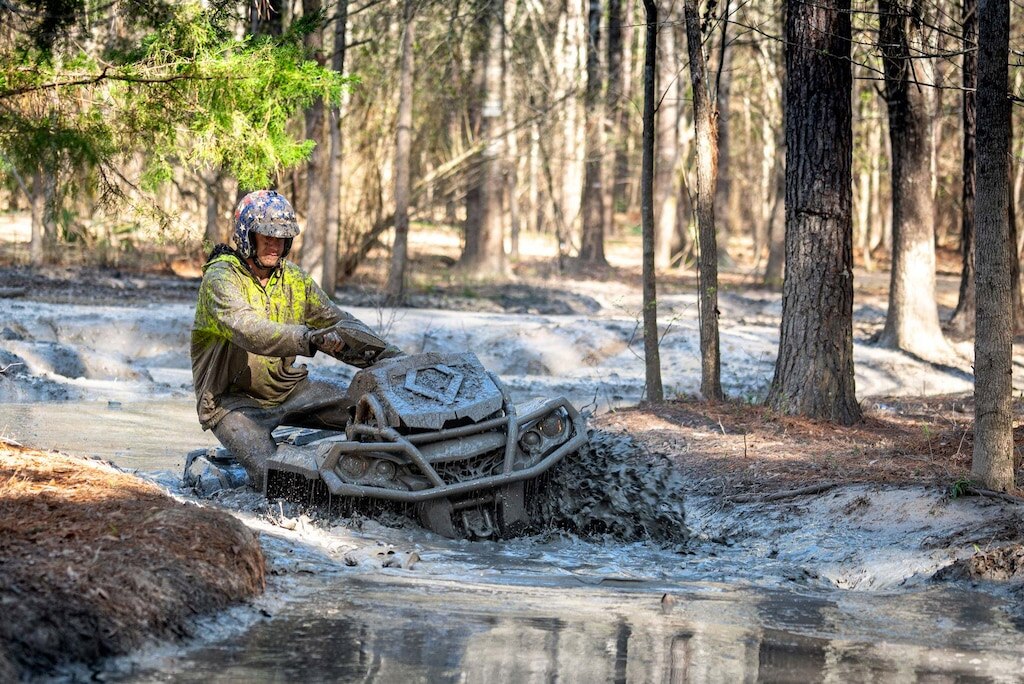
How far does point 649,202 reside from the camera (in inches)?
492

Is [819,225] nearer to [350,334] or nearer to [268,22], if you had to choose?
[350,334]

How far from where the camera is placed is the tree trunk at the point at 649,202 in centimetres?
1225

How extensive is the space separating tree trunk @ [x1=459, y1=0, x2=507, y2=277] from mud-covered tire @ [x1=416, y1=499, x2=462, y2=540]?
19.2 metres

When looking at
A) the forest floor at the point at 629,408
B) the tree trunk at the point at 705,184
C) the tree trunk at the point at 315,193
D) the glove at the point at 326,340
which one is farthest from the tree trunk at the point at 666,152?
the glove at the point at 326,340

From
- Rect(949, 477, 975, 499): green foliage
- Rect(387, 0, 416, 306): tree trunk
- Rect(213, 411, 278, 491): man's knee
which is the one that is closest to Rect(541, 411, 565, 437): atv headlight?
Rect(213, 411, 278, 491): man's knee

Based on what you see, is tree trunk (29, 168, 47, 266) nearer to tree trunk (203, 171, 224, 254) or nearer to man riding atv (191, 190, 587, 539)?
tree trunk (203, 171, 224, 254)

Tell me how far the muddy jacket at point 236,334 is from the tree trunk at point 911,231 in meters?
11.5

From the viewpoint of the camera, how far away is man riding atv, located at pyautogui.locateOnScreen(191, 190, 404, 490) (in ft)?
27.7

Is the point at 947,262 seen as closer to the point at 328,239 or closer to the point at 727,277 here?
the point at 727,277

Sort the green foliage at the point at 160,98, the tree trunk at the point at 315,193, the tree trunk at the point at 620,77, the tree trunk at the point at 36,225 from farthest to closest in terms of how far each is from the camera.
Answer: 1. the tree trunk at the point at 620,77
2. the tree trunk at the point at 36,225
3. the tree trunk at the point at 315,193
4. the green foliage at the point at 160,98

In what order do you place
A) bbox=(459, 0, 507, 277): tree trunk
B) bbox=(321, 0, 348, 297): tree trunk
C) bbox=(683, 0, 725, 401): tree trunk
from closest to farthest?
1. bbox=(683, 0, 725, 401): tree trunk
2. bbox=(321, 0, 348, 297): tree trunk
3. bbox=(459, 0, 507, 277): tree trunk

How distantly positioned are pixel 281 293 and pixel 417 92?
17799mm

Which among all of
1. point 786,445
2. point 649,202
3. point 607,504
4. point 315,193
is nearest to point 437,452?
point 607,504

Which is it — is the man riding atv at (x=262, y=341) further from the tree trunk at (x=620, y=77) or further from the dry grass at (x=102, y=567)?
the tree trunk at (x=620, y=77)
